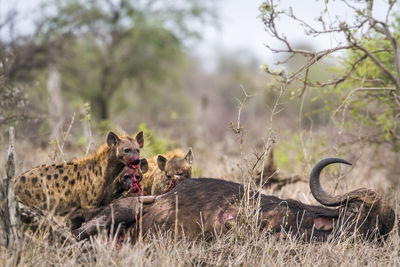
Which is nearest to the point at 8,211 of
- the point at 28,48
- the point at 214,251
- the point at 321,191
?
the point at 214,251

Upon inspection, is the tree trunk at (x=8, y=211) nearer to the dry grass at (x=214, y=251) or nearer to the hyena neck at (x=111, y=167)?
the dry grass at (x=214, y=251)

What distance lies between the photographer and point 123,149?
511cm

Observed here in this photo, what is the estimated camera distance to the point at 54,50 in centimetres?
1521

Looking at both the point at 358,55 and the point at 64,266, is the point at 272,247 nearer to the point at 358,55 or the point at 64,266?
the point at 64,266

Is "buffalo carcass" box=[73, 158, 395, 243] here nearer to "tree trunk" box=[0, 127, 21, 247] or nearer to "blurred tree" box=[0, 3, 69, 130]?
"tree trunk" box=[0, 127, 21, 247]

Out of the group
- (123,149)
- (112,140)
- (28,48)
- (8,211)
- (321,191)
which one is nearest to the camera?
(8,211)

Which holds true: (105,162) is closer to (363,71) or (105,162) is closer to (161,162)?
(161,162)

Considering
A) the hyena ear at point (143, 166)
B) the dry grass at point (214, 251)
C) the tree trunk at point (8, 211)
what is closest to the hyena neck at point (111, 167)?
the hyena ear at point (143, 166)

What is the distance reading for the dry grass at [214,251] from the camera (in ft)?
11.8

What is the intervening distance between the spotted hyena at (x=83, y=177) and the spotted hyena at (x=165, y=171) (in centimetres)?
57

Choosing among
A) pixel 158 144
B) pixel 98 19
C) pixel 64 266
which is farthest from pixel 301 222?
pixel 98 19

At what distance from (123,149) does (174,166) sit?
0.87 metres

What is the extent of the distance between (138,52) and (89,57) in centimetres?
250

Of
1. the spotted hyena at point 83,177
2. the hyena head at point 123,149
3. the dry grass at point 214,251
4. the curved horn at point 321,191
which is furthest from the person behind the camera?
the hyena head at point 123,149
